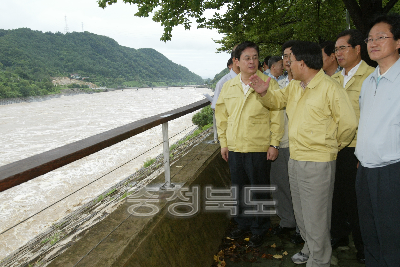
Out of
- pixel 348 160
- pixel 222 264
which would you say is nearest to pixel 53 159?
pixel 222 264

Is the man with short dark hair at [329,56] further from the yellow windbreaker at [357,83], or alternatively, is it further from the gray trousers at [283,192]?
the gray trousers at [283,192]

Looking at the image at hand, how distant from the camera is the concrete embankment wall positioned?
184 centimetres

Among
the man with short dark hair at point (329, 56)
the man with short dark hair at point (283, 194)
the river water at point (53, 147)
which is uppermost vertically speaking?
the man with short dark hair at point (329, 56)

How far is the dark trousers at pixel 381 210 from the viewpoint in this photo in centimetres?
194

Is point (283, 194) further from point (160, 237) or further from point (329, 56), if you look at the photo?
point (160, 237)

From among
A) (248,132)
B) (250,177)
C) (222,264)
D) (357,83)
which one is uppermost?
(357,83)

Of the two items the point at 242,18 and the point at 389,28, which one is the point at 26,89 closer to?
the point at 242,18

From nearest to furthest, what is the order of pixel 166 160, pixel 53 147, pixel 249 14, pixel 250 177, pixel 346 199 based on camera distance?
1. pixel 166 160
2. pixel 346 199
3. pixel 250 177
4. pixel 249 14
5. pixel 53 147

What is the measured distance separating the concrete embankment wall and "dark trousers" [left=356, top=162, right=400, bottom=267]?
130 cm

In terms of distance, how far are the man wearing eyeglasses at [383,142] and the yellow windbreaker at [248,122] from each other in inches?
43.1

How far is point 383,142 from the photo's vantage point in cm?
192

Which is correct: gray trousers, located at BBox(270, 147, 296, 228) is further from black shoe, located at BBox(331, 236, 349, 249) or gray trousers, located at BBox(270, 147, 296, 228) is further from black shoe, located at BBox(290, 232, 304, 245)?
black shoe, located at BBox(331, 236, 349, 249)

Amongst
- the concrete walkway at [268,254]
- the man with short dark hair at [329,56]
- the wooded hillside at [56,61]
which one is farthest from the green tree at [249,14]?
the wooded hillside at [56,61]

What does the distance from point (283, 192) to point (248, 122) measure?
107 centimetres
